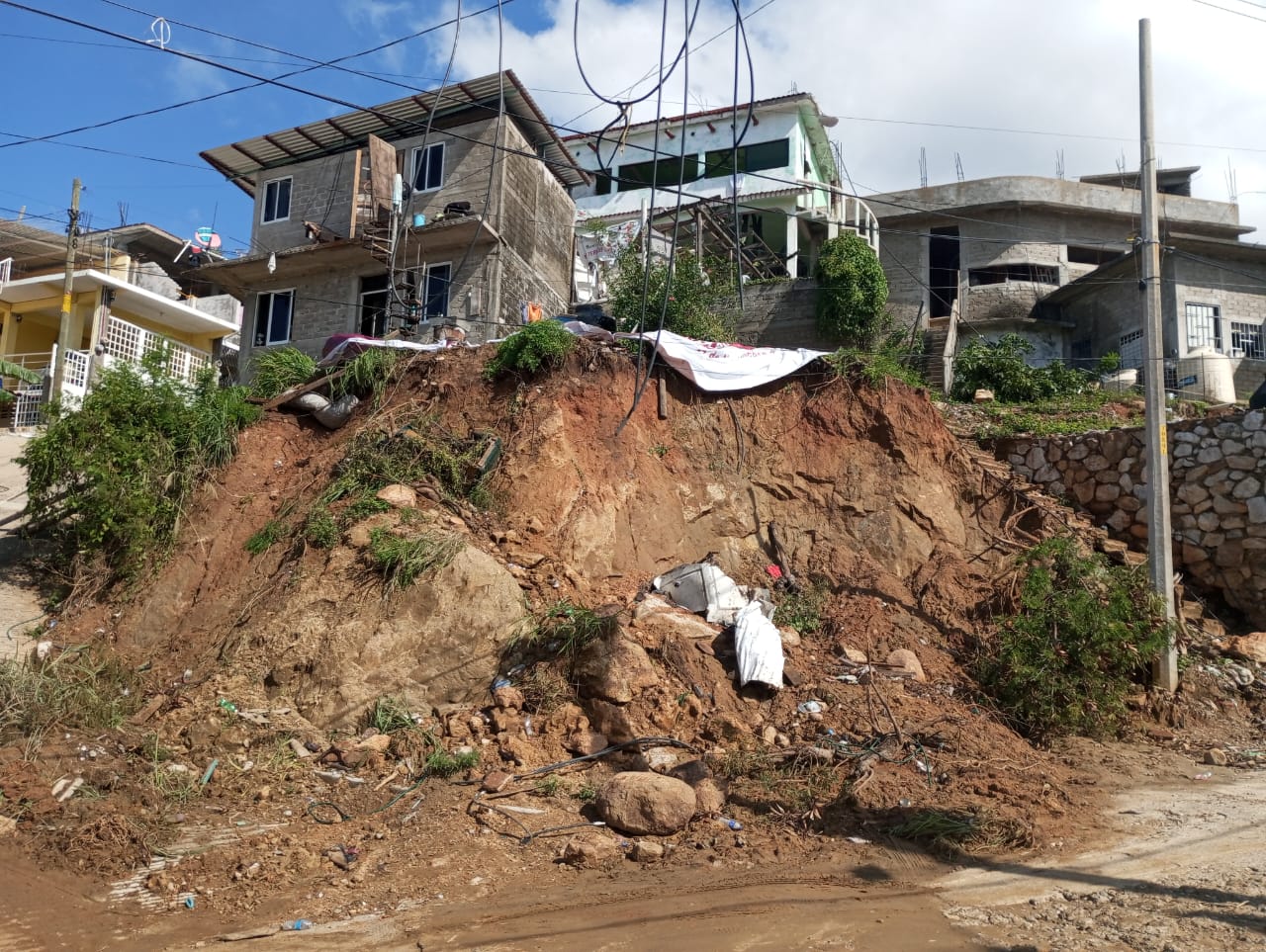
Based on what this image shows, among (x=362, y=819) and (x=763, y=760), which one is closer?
(x=362, y=819)

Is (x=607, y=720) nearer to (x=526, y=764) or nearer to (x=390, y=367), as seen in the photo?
(x=526, y=764)

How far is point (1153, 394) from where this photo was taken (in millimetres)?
9836

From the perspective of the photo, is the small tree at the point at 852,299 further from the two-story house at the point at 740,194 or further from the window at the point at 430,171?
the window at the point at 430,171

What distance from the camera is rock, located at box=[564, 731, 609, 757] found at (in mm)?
7184

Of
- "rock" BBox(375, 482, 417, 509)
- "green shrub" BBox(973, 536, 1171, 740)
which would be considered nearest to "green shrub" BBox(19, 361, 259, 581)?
"rock" BBox(375, 482, 417, 509)

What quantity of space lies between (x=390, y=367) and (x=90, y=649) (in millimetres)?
4491

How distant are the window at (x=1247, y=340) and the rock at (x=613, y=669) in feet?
62.2

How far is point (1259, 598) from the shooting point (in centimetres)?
1080

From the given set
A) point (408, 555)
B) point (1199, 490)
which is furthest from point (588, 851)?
point (1199, 490)

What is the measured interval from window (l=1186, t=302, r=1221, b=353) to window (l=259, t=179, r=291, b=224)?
68.1 ft

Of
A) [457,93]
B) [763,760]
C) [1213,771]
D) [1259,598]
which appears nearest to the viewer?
[763,760]

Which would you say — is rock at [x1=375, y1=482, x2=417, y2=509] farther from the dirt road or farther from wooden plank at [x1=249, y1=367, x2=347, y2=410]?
the dirt road

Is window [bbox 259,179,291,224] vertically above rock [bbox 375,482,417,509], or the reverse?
window [bbox 259,179,291,224]

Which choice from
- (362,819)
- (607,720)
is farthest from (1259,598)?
(362,819)
